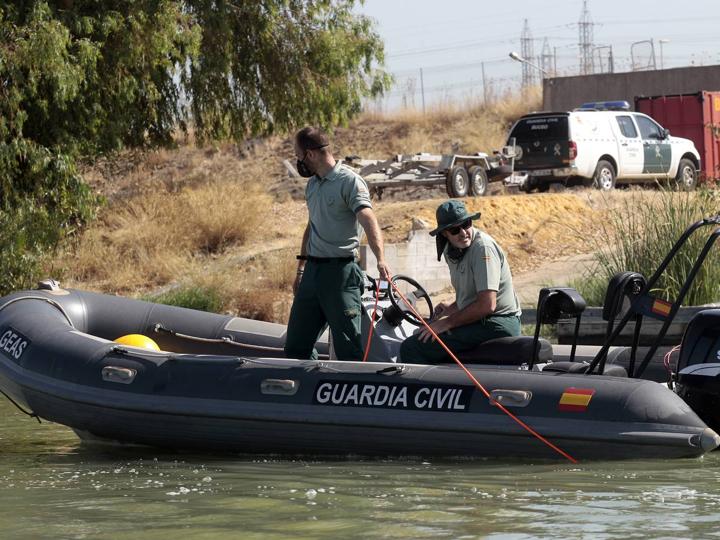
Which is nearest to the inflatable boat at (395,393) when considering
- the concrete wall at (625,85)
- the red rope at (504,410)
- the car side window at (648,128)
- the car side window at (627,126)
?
the red rope at (504,410)

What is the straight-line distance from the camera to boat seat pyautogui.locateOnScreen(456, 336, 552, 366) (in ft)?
27.8

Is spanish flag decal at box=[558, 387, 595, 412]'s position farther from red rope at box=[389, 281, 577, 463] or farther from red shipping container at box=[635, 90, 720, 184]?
red shipping container at box=[635, 90, 720, 184]

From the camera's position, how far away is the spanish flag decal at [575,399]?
7848 mm

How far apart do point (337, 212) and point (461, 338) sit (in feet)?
3.48

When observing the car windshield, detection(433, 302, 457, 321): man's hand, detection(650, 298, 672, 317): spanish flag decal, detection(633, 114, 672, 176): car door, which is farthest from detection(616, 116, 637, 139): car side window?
detection(650, 298, 672, 317): spanish flag decal

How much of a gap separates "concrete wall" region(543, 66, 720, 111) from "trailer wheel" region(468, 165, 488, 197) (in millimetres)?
14496

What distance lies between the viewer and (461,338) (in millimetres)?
8469

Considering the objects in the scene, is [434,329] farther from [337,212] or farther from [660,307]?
[660,307]

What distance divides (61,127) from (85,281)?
13.5 ft

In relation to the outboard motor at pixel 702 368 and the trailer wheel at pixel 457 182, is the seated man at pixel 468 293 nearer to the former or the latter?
the outboard motor at pixel 702 368

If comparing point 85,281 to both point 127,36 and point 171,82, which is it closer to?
point 171,82

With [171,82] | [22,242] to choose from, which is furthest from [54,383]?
[171,82]

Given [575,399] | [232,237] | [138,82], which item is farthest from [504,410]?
[232,237]

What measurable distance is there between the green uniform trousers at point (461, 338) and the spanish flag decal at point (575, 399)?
0.71 m
